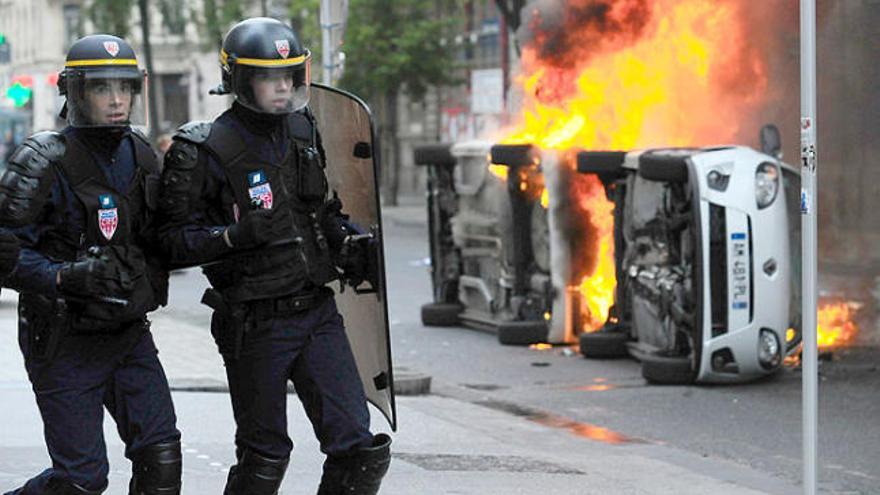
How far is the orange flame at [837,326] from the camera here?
13.2m

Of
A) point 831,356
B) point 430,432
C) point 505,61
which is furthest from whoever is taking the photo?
point 505,61

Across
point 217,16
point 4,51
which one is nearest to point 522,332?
point 4,51

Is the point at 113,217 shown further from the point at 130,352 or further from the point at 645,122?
the point at 645,122

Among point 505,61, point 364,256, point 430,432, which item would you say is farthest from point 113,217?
point 505,61

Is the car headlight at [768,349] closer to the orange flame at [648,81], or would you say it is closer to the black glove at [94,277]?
the orange flame at [648,81]

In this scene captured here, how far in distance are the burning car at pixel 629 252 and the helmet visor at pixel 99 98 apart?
19.8 feet

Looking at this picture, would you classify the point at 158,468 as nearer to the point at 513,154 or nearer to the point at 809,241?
the point at 809,241

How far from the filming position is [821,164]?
1456 cm

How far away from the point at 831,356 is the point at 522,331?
7.96 feet

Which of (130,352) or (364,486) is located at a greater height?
(130,352)

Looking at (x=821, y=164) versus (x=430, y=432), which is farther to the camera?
(x=821, y=164)

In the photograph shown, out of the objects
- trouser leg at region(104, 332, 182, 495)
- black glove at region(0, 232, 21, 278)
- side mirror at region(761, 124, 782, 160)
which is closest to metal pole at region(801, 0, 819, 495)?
trouser leg at region(104, 332, 182, 495)

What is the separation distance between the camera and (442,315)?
15781mm

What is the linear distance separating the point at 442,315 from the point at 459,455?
22.7ft
